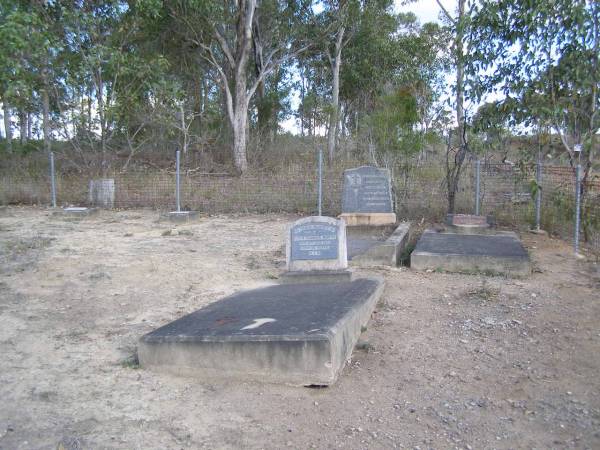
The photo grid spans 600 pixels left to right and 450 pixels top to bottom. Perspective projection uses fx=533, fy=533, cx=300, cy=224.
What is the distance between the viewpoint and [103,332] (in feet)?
16.4

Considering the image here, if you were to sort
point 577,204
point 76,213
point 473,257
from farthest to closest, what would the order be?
point 76,213
point 577,204
point 473,257

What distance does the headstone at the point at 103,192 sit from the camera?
15.2 m

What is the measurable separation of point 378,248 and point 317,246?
1.74m

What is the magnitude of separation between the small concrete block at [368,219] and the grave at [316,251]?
13.8 ft

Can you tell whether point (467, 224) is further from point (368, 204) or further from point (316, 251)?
point (316, 251)

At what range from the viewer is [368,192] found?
10.7 metres

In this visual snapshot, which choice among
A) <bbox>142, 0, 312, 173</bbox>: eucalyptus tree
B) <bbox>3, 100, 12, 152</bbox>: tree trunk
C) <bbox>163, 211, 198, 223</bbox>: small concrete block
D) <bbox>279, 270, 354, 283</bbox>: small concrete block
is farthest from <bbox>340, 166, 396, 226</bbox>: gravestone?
<bbox>3, 100, 12, 152</bbox>: tree trunk

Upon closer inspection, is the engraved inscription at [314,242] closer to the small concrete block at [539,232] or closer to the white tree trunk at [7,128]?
the small concrete block at [539,232]

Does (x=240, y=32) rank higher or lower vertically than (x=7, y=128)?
higher

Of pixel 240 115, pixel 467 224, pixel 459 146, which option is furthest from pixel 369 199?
pixel 240 115

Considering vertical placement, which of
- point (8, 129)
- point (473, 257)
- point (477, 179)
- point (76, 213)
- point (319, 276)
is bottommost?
point (319, 276)

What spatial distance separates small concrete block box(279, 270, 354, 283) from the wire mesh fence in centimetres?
420

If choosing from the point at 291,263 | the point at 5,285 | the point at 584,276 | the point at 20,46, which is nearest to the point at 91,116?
the point at 20,46

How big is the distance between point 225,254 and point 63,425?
5.42m
